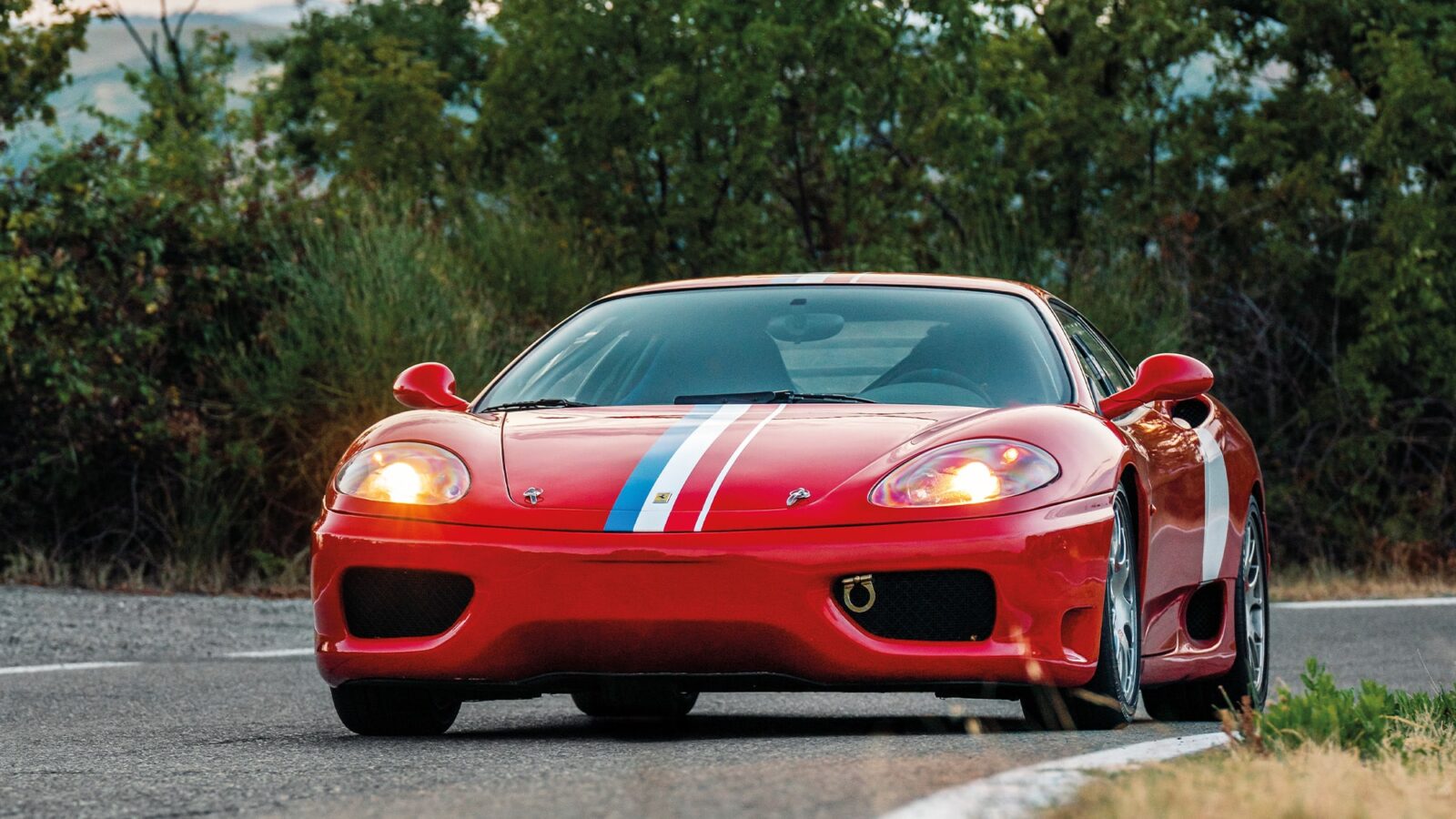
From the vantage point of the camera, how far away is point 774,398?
598 centimetres

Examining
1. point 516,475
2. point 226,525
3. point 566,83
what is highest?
point 516,475

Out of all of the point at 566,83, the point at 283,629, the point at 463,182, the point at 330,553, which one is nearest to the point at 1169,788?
the point at 330,553

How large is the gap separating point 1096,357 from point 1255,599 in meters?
0.99

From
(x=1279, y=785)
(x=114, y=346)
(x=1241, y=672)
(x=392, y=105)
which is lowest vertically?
(x=392, y=105)

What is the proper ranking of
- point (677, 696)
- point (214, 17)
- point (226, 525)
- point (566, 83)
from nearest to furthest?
point (677, 696) → point (226, 525) → point (566, 83) → point (214, 17)

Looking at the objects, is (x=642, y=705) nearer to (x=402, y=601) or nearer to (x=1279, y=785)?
(x=402, y=601)

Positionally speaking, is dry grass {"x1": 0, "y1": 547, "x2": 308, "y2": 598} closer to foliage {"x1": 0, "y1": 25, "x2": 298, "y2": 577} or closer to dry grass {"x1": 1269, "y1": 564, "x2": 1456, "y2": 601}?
foliage {"x1": 0, "y1": 25, "x2": 298, "y2": 577}

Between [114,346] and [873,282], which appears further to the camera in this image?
[114,346]

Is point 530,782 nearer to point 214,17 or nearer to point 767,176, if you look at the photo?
point 767,176

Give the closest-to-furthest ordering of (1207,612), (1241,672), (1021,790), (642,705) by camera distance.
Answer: (1021,790) → (1207,612) → (1241,672) → (642,705)

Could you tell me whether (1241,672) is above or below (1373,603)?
above

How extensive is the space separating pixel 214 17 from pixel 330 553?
45228 millimetres

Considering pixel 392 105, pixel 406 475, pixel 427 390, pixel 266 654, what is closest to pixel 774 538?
pixel 406 475

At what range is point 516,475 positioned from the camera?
5367 mm
